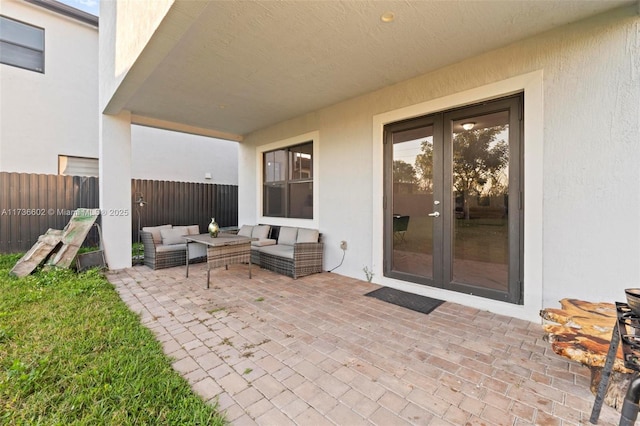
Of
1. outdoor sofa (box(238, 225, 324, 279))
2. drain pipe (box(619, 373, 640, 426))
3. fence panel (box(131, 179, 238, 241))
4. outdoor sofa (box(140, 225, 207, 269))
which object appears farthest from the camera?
fence panel (box(131, 179, 238, 241))

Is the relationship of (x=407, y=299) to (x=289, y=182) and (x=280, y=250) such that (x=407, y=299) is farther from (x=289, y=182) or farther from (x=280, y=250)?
(x=289, y=182)

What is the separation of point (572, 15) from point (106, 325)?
5180mm

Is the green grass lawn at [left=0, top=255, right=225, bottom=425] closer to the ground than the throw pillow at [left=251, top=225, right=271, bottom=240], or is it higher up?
closer to the ground

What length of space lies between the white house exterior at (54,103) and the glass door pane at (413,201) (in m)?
7.51

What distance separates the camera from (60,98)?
6672 millimetres

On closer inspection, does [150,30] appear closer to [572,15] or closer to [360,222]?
[360,222]

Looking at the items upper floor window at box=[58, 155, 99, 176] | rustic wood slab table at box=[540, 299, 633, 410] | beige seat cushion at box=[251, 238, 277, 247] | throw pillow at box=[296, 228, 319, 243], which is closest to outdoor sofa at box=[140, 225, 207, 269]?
beige seat cushion at box=[251, 238, 277, 247]

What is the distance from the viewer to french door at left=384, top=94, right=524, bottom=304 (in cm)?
296

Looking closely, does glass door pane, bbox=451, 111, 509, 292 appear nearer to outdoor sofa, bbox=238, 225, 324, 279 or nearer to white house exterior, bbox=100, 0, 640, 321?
white house exterior, bbox=100, 0, 640, 321

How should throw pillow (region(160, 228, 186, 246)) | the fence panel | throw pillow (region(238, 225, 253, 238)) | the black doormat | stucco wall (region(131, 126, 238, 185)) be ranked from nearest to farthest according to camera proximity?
1. the black doormat
2. throw pillow (region(160, 228, 186, 246))
3. throw pillow (region(238, 225, 253, 238))
4. the fence panel
5. stucco wall (region(131, 126, 238, 185))

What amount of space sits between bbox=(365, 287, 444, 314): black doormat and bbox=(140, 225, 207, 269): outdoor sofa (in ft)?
10.4

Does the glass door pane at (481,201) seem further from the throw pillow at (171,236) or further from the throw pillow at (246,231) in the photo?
the throw pillow at (171,236)

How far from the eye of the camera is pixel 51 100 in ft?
21.5

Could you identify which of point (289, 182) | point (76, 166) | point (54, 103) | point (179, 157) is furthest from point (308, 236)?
point (54, 103)
